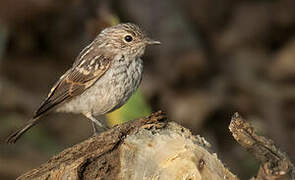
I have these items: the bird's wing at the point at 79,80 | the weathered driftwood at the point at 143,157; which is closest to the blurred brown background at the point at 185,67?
the bird's wing at the point at 79,80

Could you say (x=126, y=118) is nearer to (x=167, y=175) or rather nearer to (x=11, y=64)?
(x=167, y=175)

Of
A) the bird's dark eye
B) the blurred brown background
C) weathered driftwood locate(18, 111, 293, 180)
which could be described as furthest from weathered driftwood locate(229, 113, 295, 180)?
the blurred brown background

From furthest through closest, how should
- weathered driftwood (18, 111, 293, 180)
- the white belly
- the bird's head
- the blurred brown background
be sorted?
1. the blurred brown background
2. the bird's head
3. the white belly
4. weathered driftwood (18, 111, 293, 180)

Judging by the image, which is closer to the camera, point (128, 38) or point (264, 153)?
point (264, 153)

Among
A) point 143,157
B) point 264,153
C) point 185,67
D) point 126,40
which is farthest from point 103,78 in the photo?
point 185,67

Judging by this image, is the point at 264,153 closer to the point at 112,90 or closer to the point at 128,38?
the point at 112,90

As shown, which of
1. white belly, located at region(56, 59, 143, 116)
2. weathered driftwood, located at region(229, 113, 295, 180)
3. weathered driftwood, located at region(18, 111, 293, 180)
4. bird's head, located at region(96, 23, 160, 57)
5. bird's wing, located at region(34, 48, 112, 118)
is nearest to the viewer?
weathered driftwood, located at region(229, 113, 295, 180)

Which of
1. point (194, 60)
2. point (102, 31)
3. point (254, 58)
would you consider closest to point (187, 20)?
point (194, 60)

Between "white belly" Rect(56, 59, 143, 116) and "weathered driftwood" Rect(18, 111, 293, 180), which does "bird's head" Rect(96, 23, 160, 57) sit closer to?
"white belly" Rect(56, 59, 143, 116)
